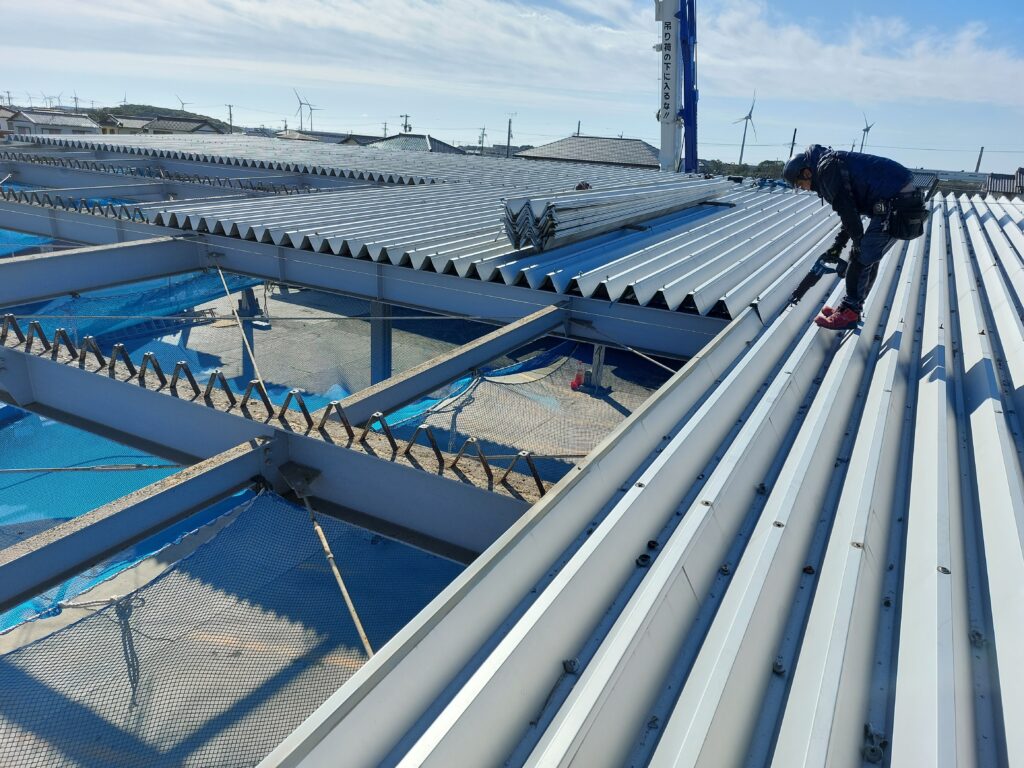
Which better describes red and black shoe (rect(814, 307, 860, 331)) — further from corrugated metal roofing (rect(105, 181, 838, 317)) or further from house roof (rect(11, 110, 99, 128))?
house roof (rect(11, 110, 99, 128))

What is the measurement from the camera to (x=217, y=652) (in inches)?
203

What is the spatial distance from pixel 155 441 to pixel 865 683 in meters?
4.83

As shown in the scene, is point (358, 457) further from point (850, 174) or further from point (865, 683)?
point (850, 174)

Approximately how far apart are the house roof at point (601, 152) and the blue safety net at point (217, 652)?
116 feet

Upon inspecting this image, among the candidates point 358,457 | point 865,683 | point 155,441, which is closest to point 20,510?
point 155,441

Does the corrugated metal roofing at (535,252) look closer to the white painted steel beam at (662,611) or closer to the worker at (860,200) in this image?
the worker at (860,200)

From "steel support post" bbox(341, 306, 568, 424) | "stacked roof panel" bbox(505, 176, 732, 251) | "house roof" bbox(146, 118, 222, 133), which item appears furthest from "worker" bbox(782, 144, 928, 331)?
"house roof" bbox(146, 118, 222, 133)

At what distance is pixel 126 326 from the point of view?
14133mm

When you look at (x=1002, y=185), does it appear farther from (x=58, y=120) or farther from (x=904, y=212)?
(x=58, y=120)

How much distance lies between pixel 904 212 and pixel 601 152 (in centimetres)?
3715

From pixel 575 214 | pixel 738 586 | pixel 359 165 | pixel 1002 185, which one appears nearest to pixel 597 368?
pixel 575 214

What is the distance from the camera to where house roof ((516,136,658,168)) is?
3831 centimetres

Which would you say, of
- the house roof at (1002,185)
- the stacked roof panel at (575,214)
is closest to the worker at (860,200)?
the stacked roof panel at (575,214)

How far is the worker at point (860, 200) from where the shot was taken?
5.52 meters
